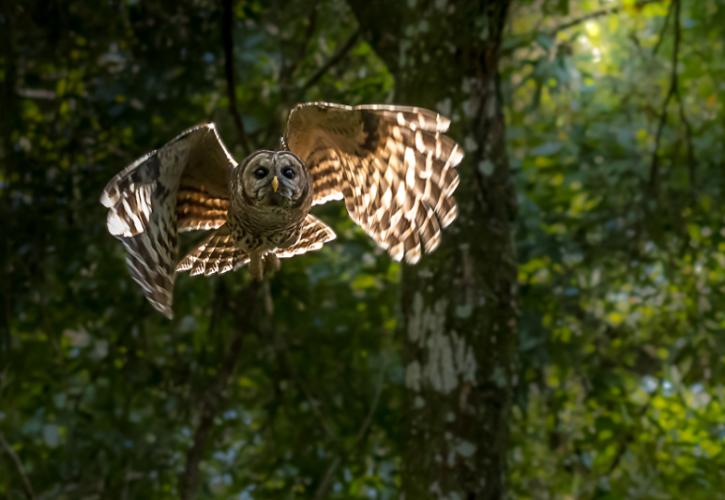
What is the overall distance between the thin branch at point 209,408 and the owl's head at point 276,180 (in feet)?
8.98

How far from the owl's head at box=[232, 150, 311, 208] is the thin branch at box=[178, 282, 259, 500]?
274 cm

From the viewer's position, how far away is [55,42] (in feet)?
19.3

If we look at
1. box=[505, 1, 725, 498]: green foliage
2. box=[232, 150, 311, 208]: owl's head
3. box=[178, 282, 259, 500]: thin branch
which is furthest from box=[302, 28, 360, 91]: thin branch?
box=[232, 150, 311, 208]: owl's head

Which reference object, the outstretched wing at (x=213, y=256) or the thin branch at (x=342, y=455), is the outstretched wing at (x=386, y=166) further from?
the thin branch at (x=342, y=455)

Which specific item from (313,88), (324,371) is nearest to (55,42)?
(313,88)

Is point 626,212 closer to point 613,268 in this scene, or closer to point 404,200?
point 613,268

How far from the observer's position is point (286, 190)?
107 inches

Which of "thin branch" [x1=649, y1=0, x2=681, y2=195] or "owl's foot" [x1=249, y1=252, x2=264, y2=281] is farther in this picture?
"thin branch" [x1=649, y1=0, x2=681, y2=195]

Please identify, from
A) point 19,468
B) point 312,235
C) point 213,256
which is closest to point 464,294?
point 312,235

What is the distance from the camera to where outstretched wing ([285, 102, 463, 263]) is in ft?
9.93

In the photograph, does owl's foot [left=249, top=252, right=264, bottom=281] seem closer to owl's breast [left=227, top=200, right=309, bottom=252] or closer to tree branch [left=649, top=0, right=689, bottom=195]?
owl's breast [left=227, top=200, right=309, bottom=252]

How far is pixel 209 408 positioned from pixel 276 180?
299 cm

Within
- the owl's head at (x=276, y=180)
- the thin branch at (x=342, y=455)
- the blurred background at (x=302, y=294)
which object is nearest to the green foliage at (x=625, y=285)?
the blurred background at (x=302, y=294)

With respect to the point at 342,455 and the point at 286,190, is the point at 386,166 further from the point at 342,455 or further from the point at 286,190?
the point at 342,455
